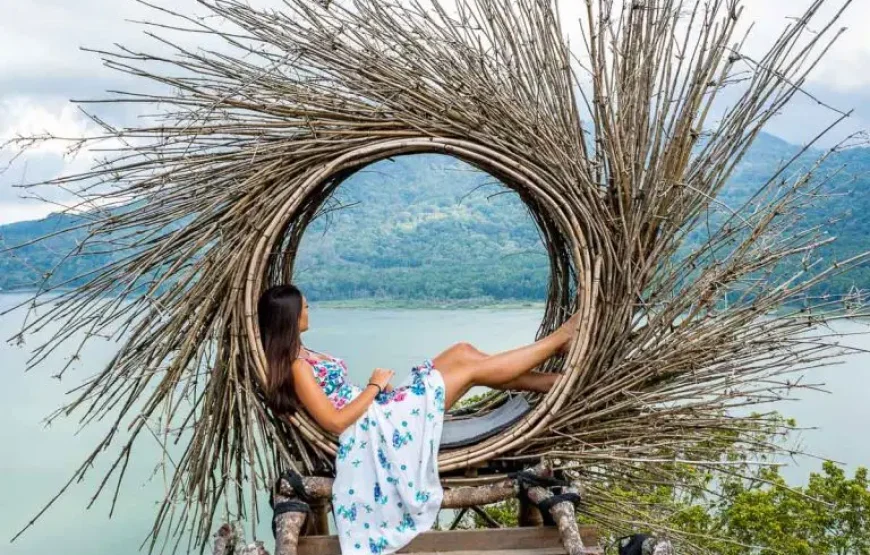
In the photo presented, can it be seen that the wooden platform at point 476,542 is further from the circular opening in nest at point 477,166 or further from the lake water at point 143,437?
the lake water at point 143,437

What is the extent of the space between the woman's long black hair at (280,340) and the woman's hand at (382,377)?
0.25 meters

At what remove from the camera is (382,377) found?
Result: 2812mm

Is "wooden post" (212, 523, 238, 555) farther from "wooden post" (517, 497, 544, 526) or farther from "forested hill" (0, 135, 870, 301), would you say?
"forested hill" (0, 135, 870, 301)

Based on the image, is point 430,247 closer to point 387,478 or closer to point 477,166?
point 477,166

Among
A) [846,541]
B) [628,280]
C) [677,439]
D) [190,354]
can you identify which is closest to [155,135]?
[190,354]

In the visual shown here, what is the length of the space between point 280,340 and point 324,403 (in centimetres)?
23

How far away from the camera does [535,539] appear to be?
8.94 ft

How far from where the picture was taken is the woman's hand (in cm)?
279

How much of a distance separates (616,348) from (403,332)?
379 centimetres

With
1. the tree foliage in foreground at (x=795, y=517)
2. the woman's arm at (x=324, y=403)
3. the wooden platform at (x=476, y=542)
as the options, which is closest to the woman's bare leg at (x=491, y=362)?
the woman's arm at (x=324, y=403)

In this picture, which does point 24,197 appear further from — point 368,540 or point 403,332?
point 403,332

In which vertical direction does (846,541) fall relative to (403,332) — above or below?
below

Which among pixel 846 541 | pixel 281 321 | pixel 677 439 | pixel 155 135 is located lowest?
pixel 846 541

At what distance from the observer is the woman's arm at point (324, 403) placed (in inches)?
107
